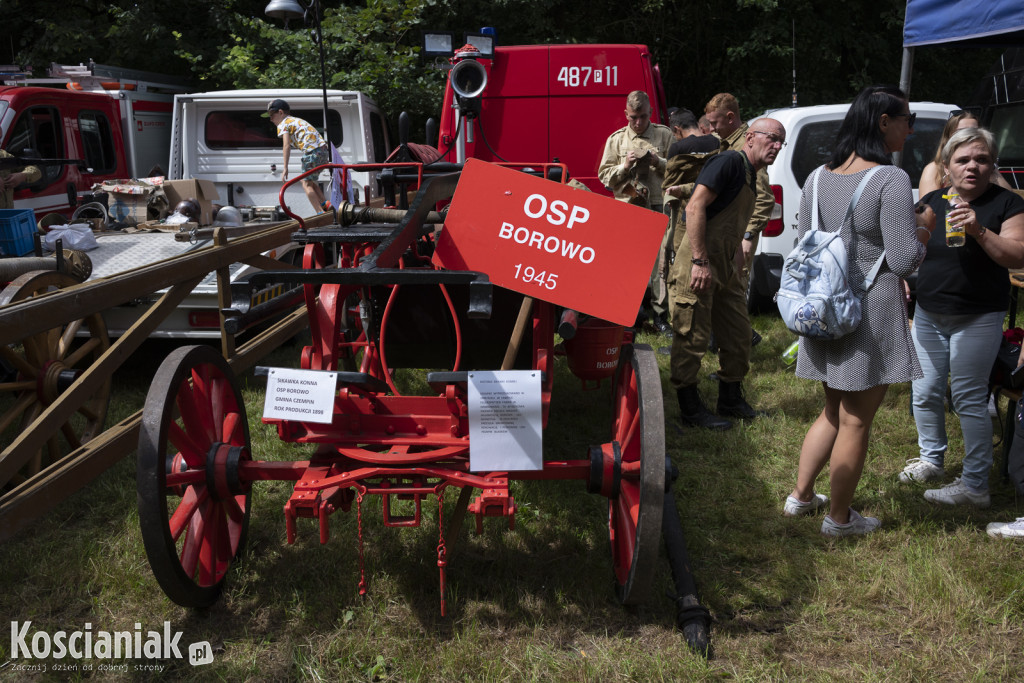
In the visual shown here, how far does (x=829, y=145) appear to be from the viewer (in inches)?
266

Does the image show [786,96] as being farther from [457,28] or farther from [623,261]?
[623,261]

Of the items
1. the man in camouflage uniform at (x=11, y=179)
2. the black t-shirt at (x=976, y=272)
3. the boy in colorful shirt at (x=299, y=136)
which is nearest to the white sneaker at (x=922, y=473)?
the black t-shirt at (x=976, y=272)

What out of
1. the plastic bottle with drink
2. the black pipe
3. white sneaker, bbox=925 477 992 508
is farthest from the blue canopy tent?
the black pipe

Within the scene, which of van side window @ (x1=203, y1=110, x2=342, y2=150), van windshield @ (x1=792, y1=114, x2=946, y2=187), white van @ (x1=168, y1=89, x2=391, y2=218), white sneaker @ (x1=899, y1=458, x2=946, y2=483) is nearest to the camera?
white sneaker @ (x1=899, y1=458, x2=946, y2=483)

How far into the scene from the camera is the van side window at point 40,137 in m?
7.34

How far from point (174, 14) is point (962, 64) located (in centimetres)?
1260

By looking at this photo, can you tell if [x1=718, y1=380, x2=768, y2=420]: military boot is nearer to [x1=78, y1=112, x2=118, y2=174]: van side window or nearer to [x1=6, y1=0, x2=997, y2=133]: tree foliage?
[x1=78, y1=112, x2=118, y2=174]: van side window

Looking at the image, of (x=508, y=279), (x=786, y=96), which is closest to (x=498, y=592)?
(x=508, y=279)

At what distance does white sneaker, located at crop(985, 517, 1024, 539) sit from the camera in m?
3.34

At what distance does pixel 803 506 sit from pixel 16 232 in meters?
4.50

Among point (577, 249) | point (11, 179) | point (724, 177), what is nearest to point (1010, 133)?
point (724, 177)

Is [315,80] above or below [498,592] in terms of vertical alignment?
above

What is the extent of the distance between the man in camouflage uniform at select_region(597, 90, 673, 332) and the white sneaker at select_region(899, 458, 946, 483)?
244 cm

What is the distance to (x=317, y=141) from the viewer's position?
7.85 m
